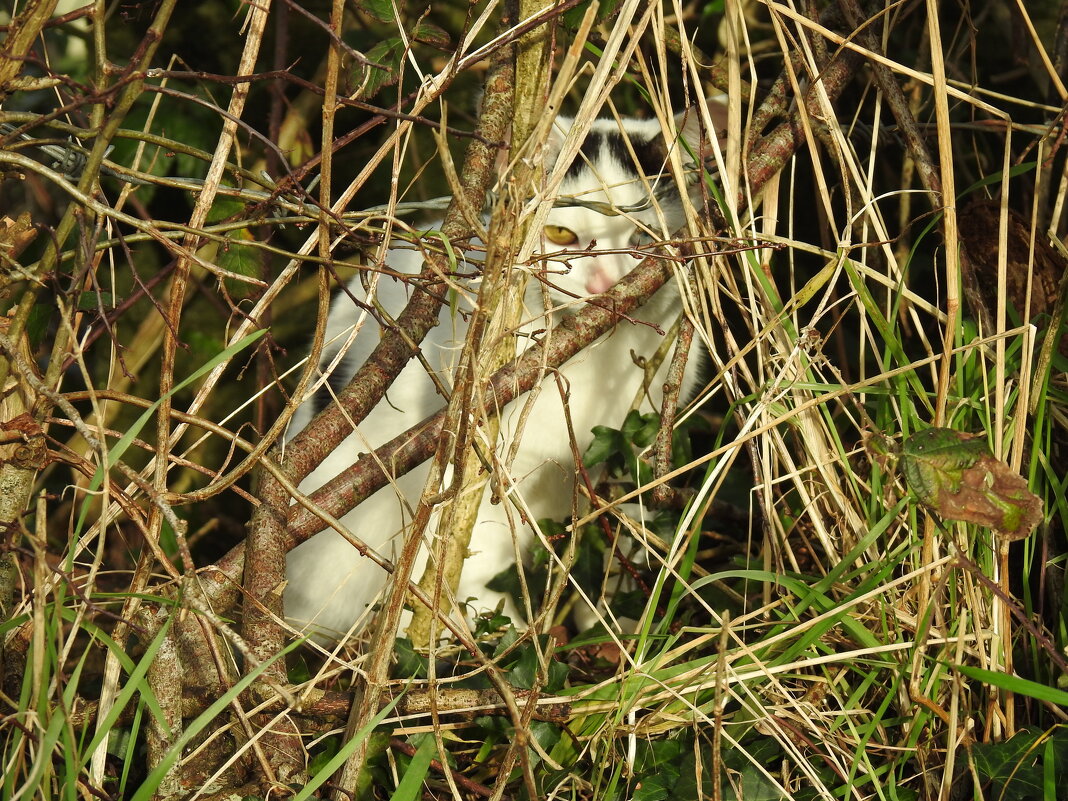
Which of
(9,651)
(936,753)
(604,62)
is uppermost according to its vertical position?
(604,62)

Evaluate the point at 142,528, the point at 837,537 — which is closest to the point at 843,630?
the point at 837,537

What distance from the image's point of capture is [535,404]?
200 cm

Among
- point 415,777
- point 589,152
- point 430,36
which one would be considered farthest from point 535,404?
point 415,777

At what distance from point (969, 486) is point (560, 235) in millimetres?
1146

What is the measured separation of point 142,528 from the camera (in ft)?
3.59

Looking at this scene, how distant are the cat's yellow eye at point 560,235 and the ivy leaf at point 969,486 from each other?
106 centimetres

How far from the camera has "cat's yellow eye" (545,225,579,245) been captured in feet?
6.45

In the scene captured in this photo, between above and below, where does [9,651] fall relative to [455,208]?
below

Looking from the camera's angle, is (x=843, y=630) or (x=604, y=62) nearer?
(x=604, y=62)

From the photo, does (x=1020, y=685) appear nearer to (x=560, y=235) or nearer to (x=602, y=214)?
(x=602, y=214)

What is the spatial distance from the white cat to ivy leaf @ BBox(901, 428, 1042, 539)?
2.90ft

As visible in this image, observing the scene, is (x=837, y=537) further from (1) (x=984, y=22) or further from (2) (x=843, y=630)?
(1) (x=984, y=22)

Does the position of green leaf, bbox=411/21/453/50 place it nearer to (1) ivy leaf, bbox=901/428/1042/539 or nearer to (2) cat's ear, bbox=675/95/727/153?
(2) cat's ear, bbox=675/95/727/153

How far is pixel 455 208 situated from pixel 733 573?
2.28ft
